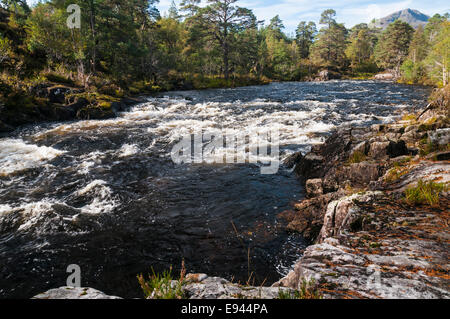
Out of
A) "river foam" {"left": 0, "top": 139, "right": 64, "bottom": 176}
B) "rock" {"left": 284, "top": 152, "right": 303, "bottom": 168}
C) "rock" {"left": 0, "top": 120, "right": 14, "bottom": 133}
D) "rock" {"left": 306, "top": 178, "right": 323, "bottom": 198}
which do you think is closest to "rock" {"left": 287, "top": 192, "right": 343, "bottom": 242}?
"rock" {"left": 306, "top": 178, "right": 323, "bottom": 198}

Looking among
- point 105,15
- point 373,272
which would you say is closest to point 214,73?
point 105,15

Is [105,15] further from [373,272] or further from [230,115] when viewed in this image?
[373,272]

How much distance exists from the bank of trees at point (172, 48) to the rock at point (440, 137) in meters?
28.1

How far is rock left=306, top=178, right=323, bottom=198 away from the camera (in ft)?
26.1

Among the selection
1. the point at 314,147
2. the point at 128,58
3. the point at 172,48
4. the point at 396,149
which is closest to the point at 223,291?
the point at 396,149

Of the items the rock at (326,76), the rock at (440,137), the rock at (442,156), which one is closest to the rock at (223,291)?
the rock at (442,156)

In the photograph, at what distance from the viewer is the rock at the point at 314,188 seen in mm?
7941

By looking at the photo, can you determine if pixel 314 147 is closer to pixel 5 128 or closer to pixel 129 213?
pixel 129 213

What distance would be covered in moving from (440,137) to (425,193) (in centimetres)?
340

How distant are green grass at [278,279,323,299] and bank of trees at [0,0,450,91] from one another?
2781 cm

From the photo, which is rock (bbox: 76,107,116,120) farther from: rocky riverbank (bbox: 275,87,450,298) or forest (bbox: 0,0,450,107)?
rocky riverbank (bbox: 275,87,450,298)

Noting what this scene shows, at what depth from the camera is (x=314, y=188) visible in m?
8.07

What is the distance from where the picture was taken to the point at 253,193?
28.0 ft
